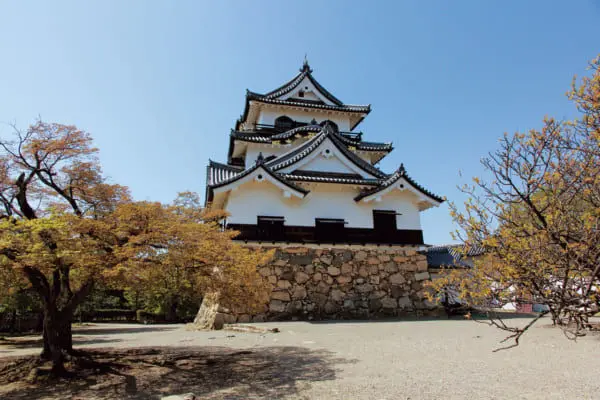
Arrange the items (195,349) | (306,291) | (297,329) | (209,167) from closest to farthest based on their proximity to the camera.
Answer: (195,349) < (297,329) < (306,291) < (209,167)

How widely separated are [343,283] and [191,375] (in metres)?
9.17

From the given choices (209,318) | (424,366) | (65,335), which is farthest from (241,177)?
(424,366)

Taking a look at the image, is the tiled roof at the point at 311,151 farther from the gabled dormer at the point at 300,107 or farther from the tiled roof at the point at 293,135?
the gabled dormer at the point at 300,107

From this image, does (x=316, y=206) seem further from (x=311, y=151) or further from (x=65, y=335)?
(x=65, y=335)

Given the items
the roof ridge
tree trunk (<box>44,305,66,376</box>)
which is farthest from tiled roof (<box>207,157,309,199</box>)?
tree trunk (<box>44,305,66,376</box>)

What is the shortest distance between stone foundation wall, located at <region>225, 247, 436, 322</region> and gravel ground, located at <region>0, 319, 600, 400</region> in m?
4.11

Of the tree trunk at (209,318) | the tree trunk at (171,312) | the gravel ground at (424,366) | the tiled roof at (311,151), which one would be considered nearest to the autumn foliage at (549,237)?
the gravel ground at (424,366)

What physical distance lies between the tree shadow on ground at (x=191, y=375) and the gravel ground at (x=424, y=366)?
0.04m

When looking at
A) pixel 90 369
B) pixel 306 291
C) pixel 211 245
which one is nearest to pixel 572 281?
pixel 211 245

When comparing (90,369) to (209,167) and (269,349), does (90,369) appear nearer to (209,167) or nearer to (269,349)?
(269,349)

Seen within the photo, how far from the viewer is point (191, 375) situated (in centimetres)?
619

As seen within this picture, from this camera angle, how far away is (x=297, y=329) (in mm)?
11195

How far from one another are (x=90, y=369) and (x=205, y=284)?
8.51 feet

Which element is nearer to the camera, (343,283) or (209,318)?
(209,318)
